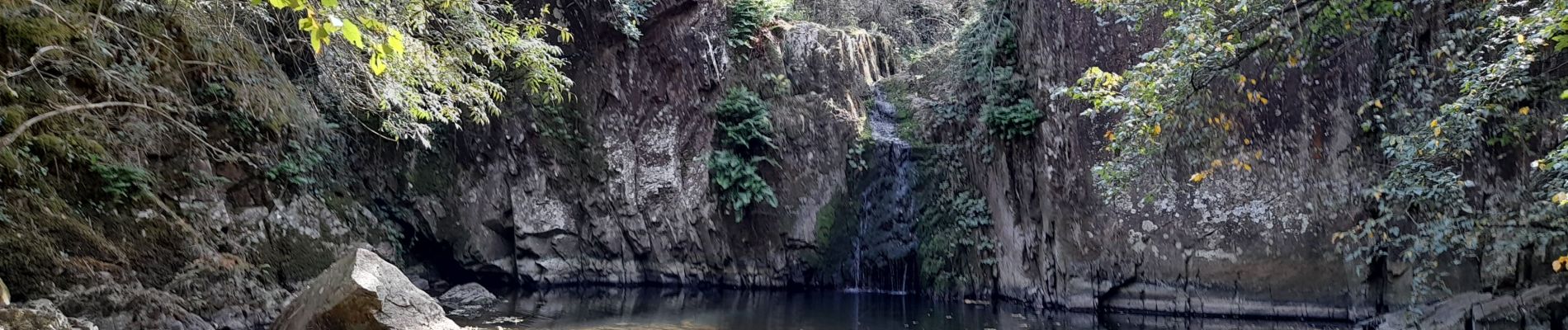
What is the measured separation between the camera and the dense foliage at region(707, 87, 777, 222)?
1495cm

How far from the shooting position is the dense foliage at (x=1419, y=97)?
6301 millimetres

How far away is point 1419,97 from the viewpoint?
9.19m

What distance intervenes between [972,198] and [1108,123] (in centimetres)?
274

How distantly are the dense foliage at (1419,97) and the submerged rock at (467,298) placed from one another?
9049mm

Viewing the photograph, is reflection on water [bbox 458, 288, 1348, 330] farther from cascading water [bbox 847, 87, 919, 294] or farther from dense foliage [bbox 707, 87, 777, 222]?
dense foliage [bbox 707, 87, 777, 222]

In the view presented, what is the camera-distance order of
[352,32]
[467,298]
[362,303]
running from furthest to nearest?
[467,298] < [362,303] < [352,32]

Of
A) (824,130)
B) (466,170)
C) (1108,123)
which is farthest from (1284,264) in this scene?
(466,170)

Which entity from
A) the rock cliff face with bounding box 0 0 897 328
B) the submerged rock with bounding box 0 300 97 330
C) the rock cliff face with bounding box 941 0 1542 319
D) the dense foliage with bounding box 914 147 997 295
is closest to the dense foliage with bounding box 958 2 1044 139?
the rock cliff face with bounding box 941 0 1542 319

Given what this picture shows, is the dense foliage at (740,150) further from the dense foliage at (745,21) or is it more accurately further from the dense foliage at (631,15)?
the dense foliage at (631,15)

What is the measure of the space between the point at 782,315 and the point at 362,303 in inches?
235

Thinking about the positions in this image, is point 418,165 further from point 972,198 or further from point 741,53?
point 972,198

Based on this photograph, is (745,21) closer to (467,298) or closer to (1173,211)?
(467,298)

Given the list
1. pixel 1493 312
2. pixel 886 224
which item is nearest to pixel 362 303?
pixel 886 224

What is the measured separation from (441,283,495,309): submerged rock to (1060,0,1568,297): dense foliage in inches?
356
